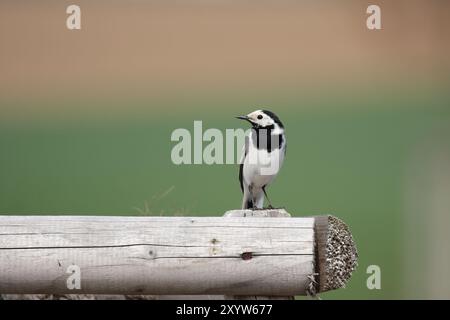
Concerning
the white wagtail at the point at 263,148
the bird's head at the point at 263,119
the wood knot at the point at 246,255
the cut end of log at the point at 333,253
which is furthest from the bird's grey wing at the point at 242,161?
the wood knot at the point at 246,255

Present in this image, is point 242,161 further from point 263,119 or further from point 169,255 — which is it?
point 169,255

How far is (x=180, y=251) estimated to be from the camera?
2627 mm

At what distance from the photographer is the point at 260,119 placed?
425 cm

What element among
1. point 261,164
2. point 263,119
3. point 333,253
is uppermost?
point 263,119

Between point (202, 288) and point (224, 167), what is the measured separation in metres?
2.73

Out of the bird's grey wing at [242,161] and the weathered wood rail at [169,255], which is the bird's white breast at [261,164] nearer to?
the bird's grey wing at [242,161]

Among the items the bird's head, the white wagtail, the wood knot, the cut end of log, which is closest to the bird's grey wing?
the white wagtail

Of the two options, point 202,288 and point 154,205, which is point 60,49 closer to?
point 154,205

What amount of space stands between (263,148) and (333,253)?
5.31ft

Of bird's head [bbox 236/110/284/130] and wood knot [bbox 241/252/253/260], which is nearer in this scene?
wood knot [bbox 241/252/253/260]

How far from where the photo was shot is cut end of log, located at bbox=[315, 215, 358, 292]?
8.71 feet

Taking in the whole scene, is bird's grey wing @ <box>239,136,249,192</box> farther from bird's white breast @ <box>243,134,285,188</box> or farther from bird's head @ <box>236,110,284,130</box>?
bird's head @ <box>236,110,284,130</box>

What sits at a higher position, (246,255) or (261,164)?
(261,164)

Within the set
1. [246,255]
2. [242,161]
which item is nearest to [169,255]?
[246,255]
